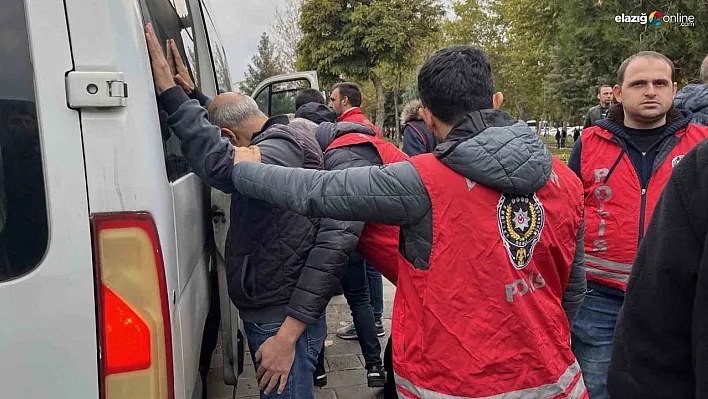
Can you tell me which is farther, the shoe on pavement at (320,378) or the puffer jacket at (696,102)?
the shoe on pavement at (320,378)

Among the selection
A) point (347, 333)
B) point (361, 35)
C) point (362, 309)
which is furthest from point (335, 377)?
point (361, 35)

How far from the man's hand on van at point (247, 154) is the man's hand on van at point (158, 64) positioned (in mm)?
298

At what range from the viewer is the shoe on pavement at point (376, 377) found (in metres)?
3.71

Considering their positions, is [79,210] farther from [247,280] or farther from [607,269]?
[607,269]

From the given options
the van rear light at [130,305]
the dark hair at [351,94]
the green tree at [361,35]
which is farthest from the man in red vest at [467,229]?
the green tree at [361,35]

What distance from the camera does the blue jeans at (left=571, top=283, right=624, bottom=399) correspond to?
2617mm

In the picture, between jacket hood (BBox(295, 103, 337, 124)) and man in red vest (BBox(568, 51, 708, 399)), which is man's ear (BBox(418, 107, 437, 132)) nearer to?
man in red vest (BBox(568, 51, 708, 399))

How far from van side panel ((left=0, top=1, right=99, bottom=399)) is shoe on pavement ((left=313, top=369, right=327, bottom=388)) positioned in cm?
267

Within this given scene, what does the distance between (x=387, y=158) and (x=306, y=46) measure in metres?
21.0

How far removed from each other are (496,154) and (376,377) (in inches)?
99.0

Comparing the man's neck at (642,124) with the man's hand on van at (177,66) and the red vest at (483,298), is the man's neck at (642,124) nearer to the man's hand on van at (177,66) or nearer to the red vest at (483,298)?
the red vest at (483,298)

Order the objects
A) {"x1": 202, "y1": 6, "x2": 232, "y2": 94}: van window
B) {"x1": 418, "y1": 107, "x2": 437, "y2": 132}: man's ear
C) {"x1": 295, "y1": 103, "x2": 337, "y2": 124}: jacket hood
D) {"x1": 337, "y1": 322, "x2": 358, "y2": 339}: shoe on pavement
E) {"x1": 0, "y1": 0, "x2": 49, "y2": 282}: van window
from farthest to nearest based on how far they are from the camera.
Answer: {"x1": 337, "y1": 322, "x2": 358, "y2": 339}: shoe on pavement < {"x1": 295, "y1": 103, "x2": 337, "y2": 124}: jacket hood < {"x1": 202, "y1": 6, "x2": 232, "y2": 94}: van window < {"x1": 418, "y1": 107, "x2": 437, "y2": 132}: man's ear < {"x1": 0, "y1": 0, "x2": 49, "y2": 282}: van window

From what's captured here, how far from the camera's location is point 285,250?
210 cm

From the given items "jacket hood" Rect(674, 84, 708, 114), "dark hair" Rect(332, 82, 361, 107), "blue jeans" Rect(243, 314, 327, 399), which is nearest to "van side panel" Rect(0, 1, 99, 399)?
"blue jeans" Rect(243, 314, 327, 399)
